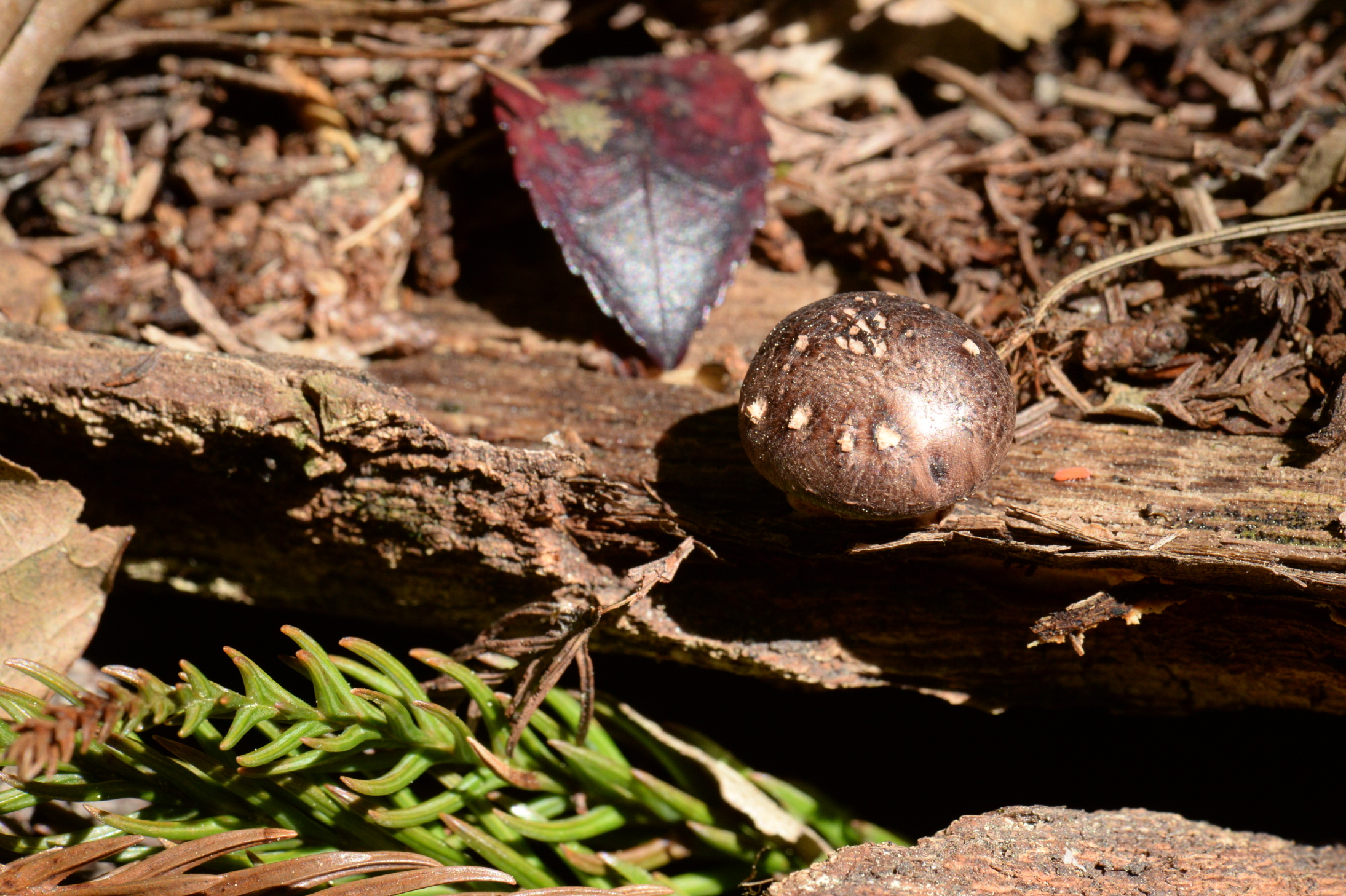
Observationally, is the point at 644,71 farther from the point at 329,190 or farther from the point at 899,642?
the point at 899,642

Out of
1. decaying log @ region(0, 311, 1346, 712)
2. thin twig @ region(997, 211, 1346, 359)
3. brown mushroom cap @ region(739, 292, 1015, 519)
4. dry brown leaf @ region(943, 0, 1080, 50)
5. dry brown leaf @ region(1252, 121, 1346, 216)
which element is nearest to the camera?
brown mushroom cap @ region(739, 292, 1015, 519)

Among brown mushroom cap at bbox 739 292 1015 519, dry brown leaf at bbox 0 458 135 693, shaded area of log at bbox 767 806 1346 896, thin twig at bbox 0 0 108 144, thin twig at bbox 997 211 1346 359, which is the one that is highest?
thin twig at bbox 0 0 108 144

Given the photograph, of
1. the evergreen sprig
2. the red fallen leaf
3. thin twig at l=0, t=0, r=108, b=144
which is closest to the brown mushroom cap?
the red fallen leaf

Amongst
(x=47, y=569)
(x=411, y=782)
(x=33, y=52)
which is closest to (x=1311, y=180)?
(x=411, y=782)

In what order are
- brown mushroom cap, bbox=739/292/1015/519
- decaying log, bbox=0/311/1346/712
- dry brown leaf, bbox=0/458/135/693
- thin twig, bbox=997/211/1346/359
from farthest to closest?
thin twig, bbox=997/211/1346/359 < dry brown leaf, bbox=0/458/135/693 < decaying log, bbox=0/311/1346/712 < brown mushroom cap, bbox=739/292/1015/519

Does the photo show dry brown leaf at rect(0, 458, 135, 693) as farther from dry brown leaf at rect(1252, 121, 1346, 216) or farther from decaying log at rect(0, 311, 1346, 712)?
dry brown leaf at rect(1252, 121, 1346, 216)

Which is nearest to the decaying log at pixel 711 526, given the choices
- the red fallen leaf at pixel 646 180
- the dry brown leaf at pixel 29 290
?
the red fallen leaf at pixel 646 180
